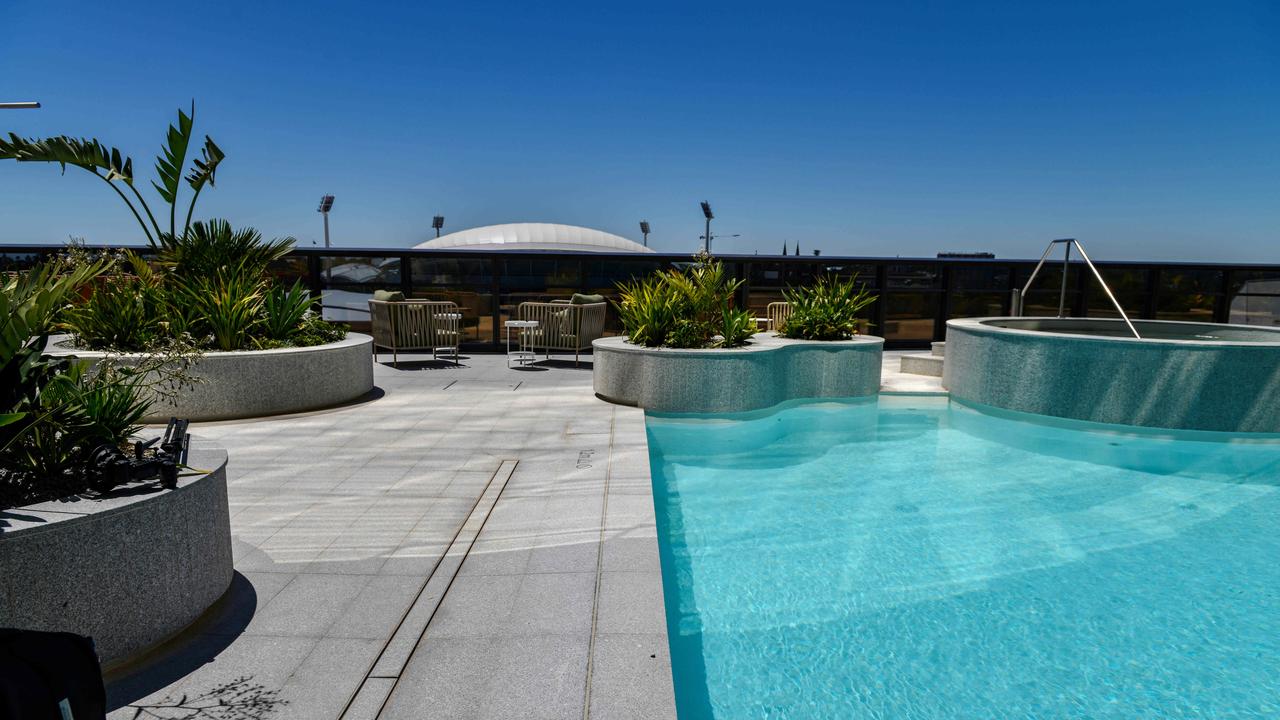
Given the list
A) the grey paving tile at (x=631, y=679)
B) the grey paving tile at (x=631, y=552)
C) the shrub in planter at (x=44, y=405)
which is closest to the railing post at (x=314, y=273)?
the shrub in planter at (x=44, y=405)

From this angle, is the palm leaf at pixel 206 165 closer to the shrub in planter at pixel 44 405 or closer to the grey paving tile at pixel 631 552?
the shrub in planter at pixel 44 405

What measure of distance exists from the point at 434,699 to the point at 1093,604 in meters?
3.30

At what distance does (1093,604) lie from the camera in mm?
3240

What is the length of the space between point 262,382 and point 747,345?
497cm

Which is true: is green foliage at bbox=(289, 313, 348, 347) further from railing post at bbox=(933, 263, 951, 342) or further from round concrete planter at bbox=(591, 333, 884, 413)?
railing post at bbox=(933, 263, 951, 342)

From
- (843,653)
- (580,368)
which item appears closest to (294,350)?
(580,368)

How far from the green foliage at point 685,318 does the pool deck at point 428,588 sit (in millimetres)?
2003

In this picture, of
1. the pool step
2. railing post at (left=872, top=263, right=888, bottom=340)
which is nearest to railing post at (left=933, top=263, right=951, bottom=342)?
railing post at (left=872, top=263, right=888, bottom=340)

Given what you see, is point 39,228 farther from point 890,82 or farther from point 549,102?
point 890,82

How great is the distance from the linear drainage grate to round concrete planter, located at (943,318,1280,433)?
6.26m

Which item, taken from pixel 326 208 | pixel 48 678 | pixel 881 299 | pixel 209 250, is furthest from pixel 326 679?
pixel 326 208

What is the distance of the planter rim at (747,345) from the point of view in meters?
6.46

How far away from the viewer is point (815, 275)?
11.6 meters

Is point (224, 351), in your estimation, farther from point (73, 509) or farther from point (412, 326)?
point (73, 509)
